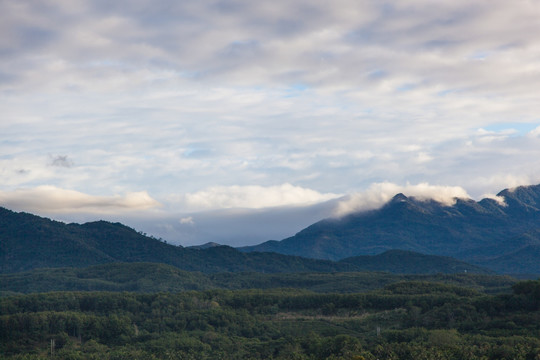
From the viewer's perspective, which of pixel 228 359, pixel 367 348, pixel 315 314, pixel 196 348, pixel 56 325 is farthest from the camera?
pixel 315 314

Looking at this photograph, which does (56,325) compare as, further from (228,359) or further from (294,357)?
(294,357)

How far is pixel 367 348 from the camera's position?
113188mm

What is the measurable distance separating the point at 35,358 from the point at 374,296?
100 metres

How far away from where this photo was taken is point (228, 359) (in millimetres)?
125312

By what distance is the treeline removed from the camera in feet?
362

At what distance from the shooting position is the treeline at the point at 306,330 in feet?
362

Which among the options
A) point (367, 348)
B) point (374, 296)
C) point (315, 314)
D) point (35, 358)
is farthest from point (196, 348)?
point (374, 296)

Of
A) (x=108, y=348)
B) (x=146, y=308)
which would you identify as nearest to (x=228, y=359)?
Answer: (x=108, y=348)

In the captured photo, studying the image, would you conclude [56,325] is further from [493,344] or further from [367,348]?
[493,344]

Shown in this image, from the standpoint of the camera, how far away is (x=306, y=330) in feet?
535

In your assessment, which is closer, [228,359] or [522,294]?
[228,359]

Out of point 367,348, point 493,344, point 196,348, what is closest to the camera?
point 493,344

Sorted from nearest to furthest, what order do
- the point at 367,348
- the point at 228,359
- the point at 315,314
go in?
the point at 367,348 < the point at 228,359 < the point at 315,314

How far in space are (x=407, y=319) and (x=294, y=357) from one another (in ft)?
183
